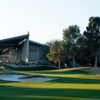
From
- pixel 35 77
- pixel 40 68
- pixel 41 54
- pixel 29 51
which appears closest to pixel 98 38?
pixel 40 68

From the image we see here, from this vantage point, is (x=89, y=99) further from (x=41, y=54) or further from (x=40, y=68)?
(x=41, y=54)

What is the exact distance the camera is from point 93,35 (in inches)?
1891

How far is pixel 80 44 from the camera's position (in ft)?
167

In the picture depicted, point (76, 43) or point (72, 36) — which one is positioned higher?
point (72, 36)

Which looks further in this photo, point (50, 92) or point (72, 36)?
point (72, 36)

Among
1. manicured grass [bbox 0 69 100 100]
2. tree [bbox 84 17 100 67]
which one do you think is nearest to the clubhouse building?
tree [bbox 84 17 100 67]

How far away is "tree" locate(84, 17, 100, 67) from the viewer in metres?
47.5

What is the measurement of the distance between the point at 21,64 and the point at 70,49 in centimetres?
1374

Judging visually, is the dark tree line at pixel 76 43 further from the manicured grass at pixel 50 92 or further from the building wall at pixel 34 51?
the manicured grass at pixel 50 92

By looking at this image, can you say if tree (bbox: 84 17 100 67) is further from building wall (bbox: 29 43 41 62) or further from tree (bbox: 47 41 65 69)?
building wall (bbox: 29 43 41 62)

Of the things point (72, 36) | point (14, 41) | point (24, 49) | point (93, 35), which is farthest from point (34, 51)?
point (93, 35)

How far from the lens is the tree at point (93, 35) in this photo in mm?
47487

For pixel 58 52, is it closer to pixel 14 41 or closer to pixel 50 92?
pixel 14 41

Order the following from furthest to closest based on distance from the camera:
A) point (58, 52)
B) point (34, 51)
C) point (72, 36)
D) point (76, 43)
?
point (34, 51)
point (76, 43)
point (72, 36)
point (58, 52)
